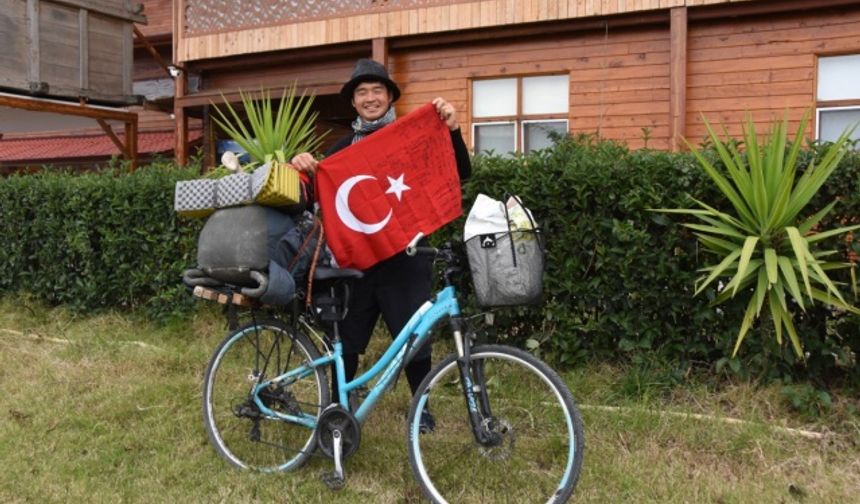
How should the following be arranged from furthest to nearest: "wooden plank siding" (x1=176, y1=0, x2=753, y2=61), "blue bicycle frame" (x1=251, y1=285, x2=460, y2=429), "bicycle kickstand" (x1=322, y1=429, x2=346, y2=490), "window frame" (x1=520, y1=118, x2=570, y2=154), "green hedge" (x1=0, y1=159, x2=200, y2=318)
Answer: "window frame" (x1=520, y1=118, x2=570, y2=154)
"wooden plank siding" (x1=176, y1=0, x2=753, y2=61)
"green hedge" (x1=0, y1=159, x2=200, y2=318)
"bicycle kickstand" (x1=322, y1=429, x2=346, y2=490)
"blue bicycle frame" (x1=251, y1=285, x2=460, y2=429)

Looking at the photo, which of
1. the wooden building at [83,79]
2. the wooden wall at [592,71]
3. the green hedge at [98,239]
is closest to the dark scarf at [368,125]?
the green hedge at [98,239]

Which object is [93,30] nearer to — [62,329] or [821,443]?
[62,329]

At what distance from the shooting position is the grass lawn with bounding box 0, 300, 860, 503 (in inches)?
133

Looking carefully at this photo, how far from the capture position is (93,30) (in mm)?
11367

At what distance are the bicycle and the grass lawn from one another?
0.76 feet

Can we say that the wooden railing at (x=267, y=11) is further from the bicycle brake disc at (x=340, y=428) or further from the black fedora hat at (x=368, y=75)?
the bicycle brake disc at (x=340, y=428)

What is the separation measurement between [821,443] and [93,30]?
38.2ft

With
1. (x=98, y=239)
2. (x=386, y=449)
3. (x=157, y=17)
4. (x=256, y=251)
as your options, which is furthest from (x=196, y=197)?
(x=157, y=17)

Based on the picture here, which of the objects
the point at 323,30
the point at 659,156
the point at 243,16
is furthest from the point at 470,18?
the point at 659,156

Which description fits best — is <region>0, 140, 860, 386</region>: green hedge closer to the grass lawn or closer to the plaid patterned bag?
the grass lawn

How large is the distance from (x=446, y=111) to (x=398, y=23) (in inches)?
259

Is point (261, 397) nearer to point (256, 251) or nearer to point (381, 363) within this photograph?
point (381, 363)

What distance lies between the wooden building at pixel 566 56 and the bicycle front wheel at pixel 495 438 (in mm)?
4429

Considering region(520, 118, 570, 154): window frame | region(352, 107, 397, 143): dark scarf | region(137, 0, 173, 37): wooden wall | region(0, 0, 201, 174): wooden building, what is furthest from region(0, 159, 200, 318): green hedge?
region(137, 0, 173, 37): wooden wall
